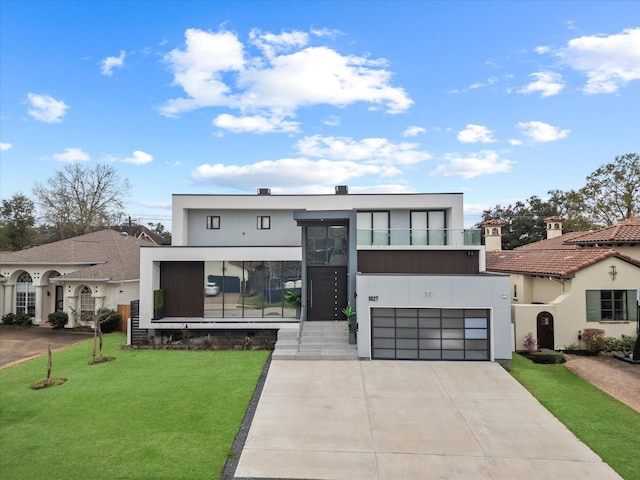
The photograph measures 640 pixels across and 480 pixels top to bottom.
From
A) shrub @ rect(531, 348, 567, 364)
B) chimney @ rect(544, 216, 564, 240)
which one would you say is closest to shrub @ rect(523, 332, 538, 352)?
shrub @ rect(531, 348, 567, 364)

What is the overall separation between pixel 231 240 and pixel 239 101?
816 centimetres

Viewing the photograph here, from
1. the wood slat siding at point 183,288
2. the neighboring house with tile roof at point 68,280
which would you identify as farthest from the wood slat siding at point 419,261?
the neighboring house with tile roof at point 68,280

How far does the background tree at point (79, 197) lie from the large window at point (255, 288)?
24.2 m

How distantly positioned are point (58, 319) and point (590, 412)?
24.3m

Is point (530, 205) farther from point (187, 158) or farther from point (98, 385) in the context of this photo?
point (98, 385)

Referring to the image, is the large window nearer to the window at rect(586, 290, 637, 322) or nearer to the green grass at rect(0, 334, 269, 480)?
the green grass at rect(0, 334, 269, 480)

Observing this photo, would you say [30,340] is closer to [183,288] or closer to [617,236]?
[183,288]

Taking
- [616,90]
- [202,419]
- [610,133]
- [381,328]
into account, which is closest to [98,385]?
[202,419]

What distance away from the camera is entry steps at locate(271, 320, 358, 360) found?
14453 millimetres

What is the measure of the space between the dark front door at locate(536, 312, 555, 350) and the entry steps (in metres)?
7.91

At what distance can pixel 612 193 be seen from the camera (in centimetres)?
3428

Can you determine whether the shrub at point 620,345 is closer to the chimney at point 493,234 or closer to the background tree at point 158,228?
the chimney at point 493,234

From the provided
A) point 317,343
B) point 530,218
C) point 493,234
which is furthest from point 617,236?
point 530,218

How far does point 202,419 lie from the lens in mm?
9078
